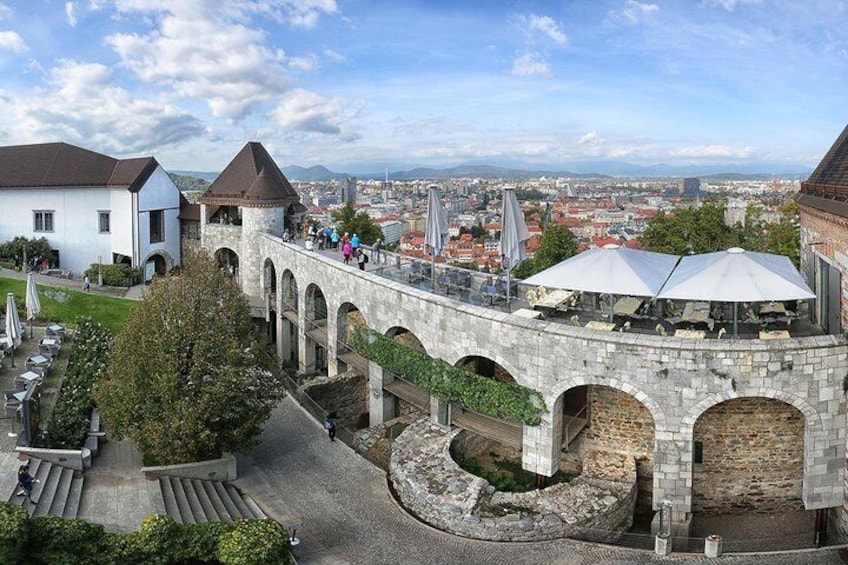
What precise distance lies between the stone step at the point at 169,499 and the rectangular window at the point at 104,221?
32.1 m

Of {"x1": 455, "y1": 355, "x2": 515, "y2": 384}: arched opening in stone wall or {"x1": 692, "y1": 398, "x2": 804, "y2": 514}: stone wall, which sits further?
{"x1": 455, "y1": 355, "x2": 515, "y2": 384}: arched opening in stone wall

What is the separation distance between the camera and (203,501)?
1938cm

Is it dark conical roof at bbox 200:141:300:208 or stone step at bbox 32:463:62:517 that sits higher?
dark conical roof at bbox 200:141:300:208

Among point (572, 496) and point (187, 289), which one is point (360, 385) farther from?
point (572, 496)

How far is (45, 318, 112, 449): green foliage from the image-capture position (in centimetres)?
2100

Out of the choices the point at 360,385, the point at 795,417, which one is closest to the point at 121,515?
the point at 360,385

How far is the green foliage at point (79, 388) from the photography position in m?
21.0

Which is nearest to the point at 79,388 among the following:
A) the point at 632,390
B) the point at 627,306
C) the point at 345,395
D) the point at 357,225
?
the point at 345,395

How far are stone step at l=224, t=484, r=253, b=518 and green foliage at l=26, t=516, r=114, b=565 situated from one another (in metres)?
4.68

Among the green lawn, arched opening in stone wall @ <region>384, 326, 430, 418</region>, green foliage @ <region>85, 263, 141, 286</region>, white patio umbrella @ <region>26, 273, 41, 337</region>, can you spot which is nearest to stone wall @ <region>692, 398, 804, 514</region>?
arched opening in stone wall @ <region>384, 326, 430, 418</region>

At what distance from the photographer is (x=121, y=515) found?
1759 cm

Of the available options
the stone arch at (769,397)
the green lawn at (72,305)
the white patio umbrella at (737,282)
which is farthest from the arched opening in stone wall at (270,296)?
the stone arch at (769,397)

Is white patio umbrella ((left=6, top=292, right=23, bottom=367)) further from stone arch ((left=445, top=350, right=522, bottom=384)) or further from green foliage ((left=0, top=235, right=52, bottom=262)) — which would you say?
green foliage ((left=0, top=235, right=52, bottom=262))

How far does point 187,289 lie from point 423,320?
322 inches
